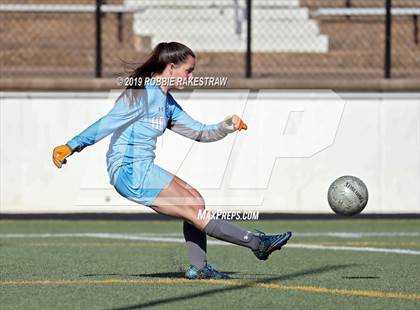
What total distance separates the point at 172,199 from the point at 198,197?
0.24 meters

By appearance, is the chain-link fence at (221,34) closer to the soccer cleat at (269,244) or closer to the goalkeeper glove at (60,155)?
the soccer cleat at (269,244)

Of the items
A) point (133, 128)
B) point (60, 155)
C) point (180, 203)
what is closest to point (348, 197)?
point (180, 203)

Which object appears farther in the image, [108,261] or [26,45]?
[26,45]

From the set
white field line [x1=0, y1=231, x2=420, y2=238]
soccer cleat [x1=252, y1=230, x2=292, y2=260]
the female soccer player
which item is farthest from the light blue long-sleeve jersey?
white field line [x1=0, y1=231, x2=420, y2=238]

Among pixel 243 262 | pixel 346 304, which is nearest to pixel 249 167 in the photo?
pixel 243 262

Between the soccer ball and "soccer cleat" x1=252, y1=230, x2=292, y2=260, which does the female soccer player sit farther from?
the soccer ball

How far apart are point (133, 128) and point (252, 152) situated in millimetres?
6871

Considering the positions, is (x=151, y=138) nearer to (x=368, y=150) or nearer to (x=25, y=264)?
(x=25, y=264)

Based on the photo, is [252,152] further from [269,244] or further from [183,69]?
[269,244]

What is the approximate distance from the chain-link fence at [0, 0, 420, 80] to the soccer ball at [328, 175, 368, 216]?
848 cm

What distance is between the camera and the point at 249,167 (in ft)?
54.6

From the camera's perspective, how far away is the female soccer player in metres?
9.66

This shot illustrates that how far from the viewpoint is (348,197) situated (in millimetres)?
10430

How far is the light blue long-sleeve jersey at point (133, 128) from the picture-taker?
967cm
